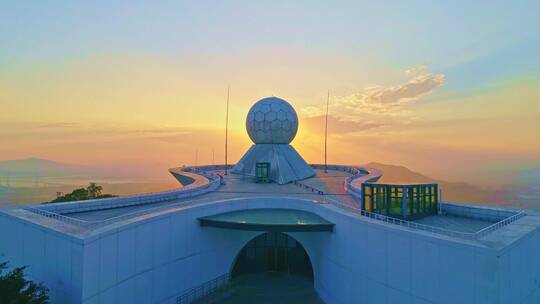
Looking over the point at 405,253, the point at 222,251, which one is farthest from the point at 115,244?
the point at 405,253

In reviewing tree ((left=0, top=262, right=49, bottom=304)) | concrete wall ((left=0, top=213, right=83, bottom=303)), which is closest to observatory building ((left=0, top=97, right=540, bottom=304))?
concrete wall ((left=0, top=213, right=83, bottom=303))

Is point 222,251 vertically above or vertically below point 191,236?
below

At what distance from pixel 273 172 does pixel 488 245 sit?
79.0 feet

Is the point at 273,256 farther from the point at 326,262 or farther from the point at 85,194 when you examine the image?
the point at 85,194

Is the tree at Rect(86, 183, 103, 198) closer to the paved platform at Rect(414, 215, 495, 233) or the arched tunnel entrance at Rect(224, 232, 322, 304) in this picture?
the arched tunnel entrance at Rect(224, 232, 322, 304)

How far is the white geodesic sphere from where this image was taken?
39031mm

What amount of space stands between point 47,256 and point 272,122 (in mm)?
26634

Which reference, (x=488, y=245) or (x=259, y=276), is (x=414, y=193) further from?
(x=259, y=276)

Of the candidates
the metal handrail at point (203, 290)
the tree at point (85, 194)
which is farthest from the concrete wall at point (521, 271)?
the tree at point (85, 194)

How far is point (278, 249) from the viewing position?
85.0 feet

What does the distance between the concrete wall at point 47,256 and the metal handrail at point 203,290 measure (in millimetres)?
6288

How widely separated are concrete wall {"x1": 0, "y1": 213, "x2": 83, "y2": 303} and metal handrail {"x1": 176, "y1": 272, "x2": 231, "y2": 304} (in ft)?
20.6

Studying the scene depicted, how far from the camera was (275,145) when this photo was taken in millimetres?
39469

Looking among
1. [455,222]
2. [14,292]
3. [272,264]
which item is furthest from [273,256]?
[14,292]
